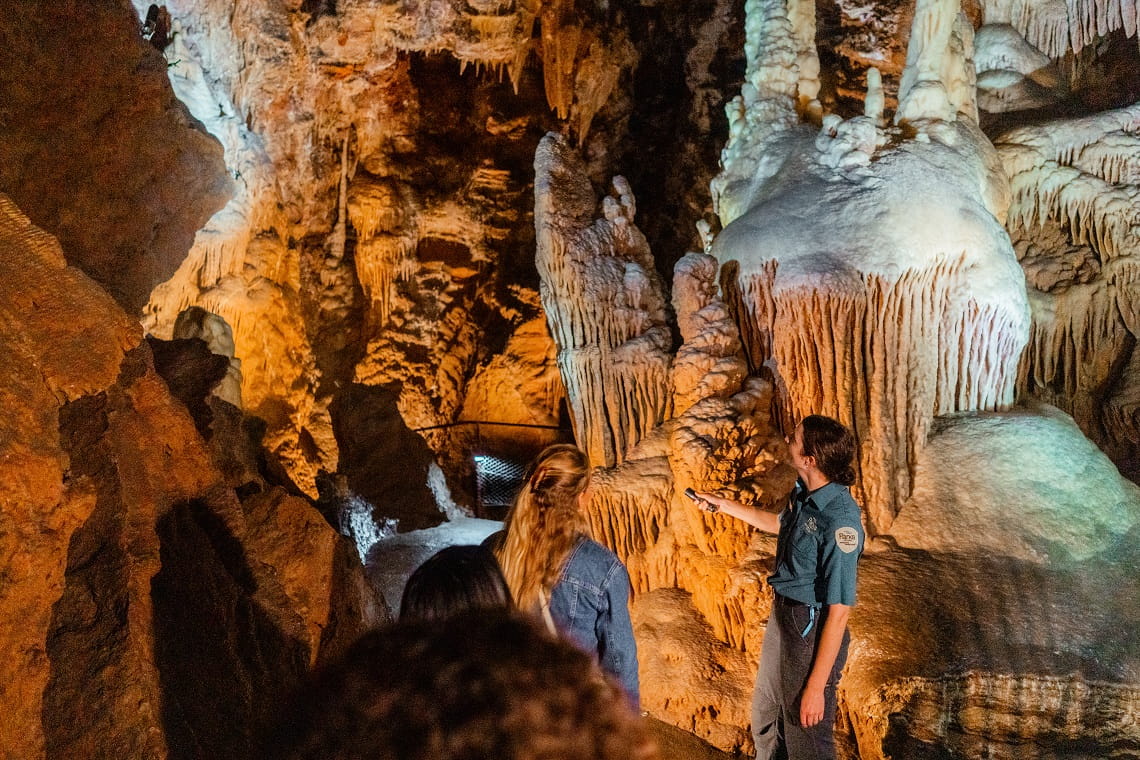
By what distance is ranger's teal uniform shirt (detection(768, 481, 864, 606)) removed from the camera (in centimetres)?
223

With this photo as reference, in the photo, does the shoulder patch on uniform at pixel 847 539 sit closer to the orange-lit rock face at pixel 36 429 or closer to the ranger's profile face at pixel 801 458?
the ranger's profile face at pixel 801 458

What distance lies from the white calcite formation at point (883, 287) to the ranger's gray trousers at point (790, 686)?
2104 mm

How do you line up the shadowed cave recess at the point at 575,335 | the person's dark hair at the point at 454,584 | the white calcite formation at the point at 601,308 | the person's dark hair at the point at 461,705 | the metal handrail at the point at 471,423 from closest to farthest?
the person's dark hair at the point at 461,705 → the person's dark hair at the point at 454,584 → the shadowed cave recess at the point at 575,335 → the white calcite formation at the point at 601,308 → the metal handrail at the point at 471,423

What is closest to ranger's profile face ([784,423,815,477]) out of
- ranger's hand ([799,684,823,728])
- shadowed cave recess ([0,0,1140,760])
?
ranger's hand ([799,684,823,728])

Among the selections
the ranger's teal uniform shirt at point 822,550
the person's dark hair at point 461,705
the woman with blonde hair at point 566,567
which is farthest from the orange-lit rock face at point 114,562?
the ranger's teal uniform shirt at point 822,550

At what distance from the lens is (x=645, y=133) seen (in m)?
9.40

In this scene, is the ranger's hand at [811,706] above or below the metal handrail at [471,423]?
above

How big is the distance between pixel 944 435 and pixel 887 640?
1.37m

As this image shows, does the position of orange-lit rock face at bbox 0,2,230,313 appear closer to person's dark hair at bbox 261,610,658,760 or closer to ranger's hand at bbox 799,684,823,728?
person's dark hair at bbox 261,610,658,760

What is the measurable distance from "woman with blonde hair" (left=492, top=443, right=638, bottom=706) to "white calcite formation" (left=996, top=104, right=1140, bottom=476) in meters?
5.80

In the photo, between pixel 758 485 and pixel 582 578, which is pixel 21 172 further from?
pixel 758 485

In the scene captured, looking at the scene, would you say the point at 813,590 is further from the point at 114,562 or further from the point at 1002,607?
the point at 1002,607

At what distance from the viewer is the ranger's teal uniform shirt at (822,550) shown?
7.33ft

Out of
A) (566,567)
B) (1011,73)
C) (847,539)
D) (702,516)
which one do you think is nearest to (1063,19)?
(1011,73)
